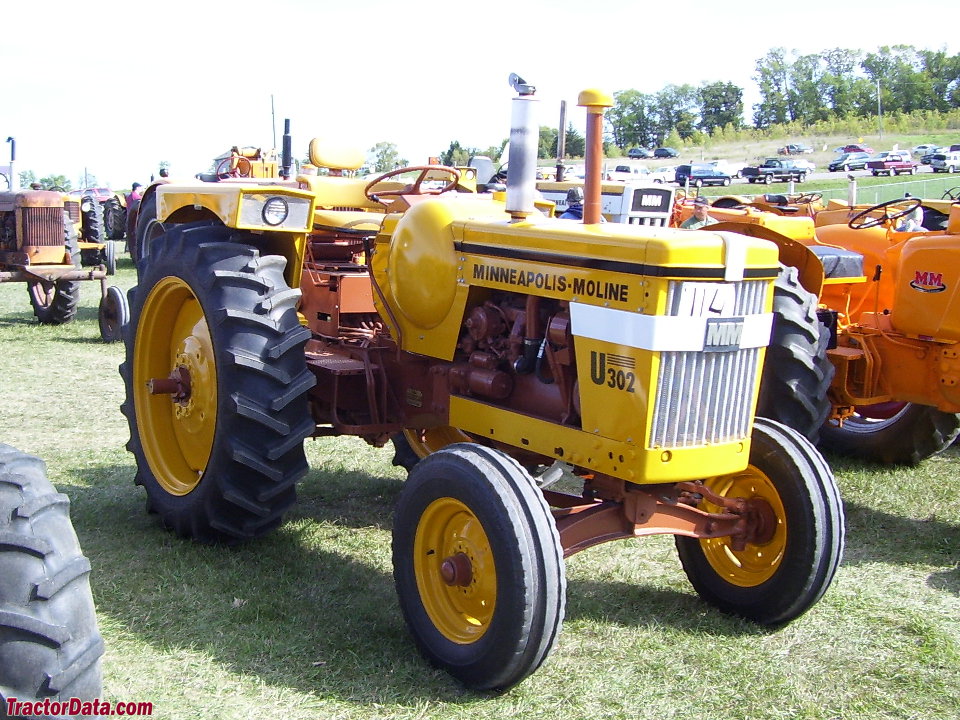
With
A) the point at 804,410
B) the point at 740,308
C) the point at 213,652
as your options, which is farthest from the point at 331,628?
the point at 804,410

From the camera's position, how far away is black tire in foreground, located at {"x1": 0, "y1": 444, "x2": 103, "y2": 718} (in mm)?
2236

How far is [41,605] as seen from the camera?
229 centimetres

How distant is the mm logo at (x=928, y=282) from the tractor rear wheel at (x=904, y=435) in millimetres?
1038

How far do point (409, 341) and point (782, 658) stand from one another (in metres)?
1.93

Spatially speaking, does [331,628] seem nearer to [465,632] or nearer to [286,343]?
[465,632]

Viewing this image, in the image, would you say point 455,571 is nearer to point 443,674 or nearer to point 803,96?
point 443,674

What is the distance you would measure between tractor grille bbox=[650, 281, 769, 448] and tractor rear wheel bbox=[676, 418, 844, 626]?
322mm

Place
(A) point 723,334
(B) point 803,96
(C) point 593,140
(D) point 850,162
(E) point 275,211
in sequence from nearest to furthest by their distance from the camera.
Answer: (A) point 723,334
(C) point 593,140
(E) point 275,211
(D) point 850,162
(B) point 803,96

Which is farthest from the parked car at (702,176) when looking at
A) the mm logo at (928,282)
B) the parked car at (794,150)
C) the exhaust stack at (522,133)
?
the exhaust stack at (522,133)

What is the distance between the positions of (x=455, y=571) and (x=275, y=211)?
191 cm

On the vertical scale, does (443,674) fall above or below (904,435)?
below

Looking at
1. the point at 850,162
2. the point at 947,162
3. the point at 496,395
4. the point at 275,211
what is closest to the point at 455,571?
the point at 496,395

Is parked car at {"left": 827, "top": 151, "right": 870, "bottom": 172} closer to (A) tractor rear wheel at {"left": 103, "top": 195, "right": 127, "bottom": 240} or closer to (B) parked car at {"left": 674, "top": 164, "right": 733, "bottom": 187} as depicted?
(B) parked car at {"left": 674, "top": 164, "right": 733, "bottom": 187}

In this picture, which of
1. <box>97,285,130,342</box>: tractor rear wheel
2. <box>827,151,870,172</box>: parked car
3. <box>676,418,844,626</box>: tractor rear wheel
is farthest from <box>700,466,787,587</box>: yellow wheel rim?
<box>827,151,870,172</box>: parked car
